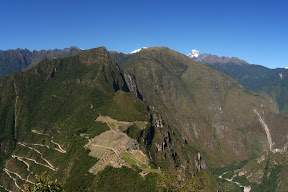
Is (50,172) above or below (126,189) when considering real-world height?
below

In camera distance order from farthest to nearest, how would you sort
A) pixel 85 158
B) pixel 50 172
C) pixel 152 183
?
pixel 50 172
pixel 85 158
pixel 152 183

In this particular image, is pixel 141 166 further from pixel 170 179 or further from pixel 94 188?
pixel 170 179

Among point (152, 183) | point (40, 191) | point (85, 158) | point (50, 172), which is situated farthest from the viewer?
point (50, 172)

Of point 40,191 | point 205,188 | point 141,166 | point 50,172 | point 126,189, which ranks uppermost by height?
point 40,191

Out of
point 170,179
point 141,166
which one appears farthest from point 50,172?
point 170,179

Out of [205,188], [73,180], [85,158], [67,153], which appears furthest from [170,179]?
[67,153]

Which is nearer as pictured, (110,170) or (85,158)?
(110,170)

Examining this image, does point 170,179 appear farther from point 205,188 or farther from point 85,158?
point 85,158

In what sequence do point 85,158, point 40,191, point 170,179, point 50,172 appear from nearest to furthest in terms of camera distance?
point 40,191 → point 170,179 → point 85,158 → point 50,172

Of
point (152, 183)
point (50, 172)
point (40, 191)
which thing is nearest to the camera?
point (40, 191)
